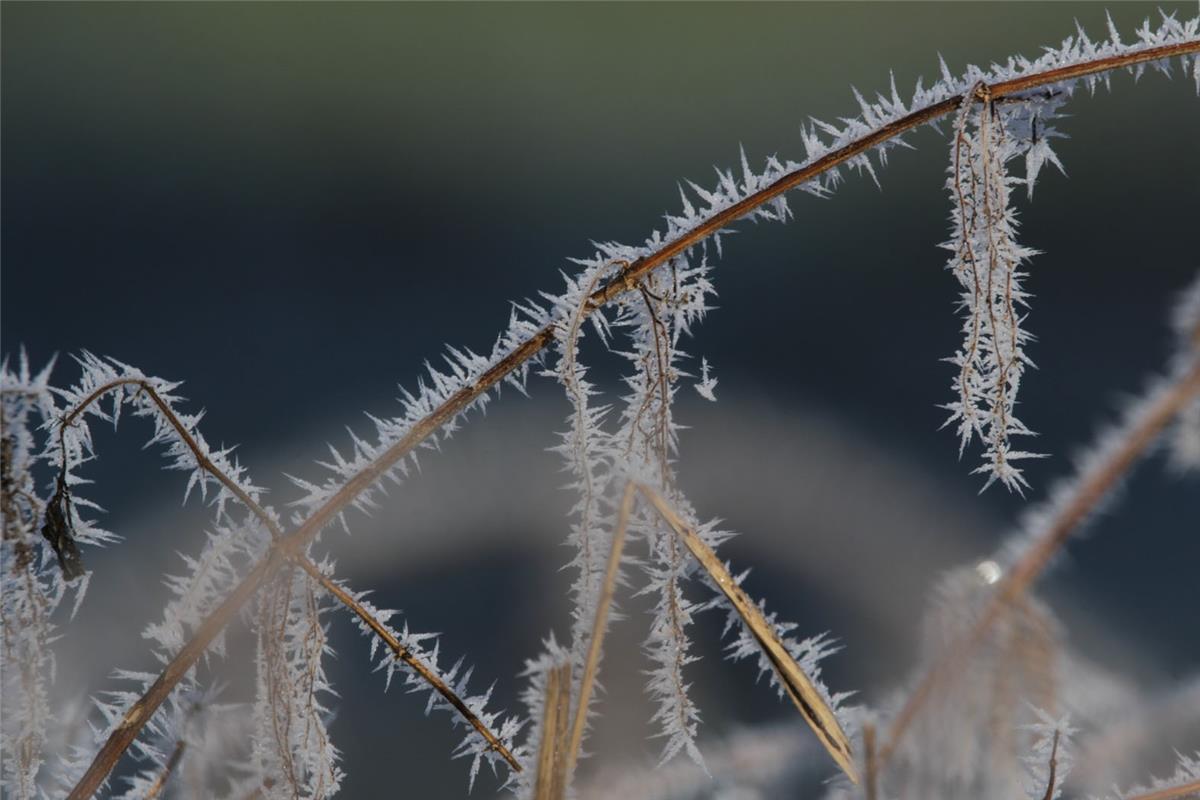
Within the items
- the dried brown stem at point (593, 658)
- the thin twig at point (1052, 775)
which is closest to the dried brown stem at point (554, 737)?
the dried brown stem at point (593, 658)

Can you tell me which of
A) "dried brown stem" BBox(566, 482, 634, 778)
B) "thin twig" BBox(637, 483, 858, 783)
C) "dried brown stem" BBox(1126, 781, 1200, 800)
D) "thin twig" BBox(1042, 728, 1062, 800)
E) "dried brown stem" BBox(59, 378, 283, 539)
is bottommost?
"dried brown stem" BBox(1126, 781, 1200, 800)

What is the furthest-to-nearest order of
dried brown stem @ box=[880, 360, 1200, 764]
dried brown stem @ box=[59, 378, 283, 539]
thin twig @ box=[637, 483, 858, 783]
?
dried brown stem @ box=[59, 378, 283, 539] < thin twig @ box=[637, 483, 858, 783] < dried brown stem @ box=[880, 360, 1200, 764]

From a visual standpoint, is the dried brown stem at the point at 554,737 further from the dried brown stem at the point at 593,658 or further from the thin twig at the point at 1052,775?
the thin twig at the point at 1052,775

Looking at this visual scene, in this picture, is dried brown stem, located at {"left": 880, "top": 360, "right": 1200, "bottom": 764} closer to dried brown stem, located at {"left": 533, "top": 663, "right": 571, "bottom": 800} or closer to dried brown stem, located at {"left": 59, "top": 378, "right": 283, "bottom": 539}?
→ dried brown stem, located at {"left": 533, "top": 663, "right": 571, "bottom": 800}

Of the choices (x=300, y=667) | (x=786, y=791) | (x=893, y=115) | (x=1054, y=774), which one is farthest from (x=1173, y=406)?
(x=300, y=667)

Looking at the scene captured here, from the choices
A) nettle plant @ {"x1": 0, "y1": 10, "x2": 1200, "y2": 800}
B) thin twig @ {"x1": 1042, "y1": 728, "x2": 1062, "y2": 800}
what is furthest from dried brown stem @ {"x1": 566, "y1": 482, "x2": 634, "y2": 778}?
thin twig @ {"x1": 1042, "y1": 728, "x2": 1062, "y2": 800}
